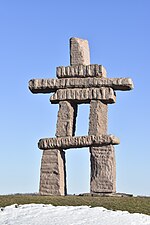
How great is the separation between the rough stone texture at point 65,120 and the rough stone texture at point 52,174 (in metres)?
0.63

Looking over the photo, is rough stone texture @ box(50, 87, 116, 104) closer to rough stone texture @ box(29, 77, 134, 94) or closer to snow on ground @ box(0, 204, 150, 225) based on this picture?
rough stone texture @ box(29, 77, 134, 94)

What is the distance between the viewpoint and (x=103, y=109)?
19219mm

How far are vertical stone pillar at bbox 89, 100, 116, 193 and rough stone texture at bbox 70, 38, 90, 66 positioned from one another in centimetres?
162

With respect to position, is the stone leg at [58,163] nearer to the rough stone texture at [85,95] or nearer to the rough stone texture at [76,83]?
the rough stone texture at [85,95]

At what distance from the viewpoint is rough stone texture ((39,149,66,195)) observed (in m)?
19.1

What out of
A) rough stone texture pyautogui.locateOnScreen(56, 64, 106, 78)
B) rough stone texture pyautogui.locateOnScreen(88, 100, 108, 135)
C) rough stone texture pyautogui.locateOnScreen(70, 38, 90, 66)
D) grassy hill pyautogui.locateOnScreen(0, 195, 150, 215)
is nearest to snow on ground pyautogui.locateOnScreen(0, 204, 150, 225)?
grassy hill pyautogui.locateOnScreen(0, 195, 150, 215)

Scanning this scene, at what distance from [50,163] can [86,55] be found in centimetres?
390

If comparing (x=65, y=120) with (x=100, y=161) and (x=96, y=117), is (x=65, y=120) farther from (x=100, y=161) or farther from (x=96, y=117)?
(x=100, y=161)

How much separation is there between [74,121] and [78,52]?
2.33m

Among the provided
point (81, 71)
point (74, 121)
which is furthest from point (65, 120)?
point (81, 71)

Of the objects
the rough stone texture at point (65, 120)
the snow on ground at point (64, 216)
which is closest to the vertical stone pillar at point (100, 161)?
the rough stone texture at point (65, 120)

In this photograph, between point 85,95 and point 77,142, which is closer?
point 77,142

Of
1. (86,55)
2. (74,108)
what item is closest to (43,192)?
(74,108)

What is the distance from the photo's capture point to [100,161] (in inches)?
738
